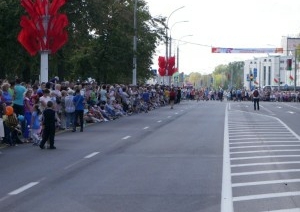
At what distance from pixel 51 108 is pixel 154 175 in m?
6.93

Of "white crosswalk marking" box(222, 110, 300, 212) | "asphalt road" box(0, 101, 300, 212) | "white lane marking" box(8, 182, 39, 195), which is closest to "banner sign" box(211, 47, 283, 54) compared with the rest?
"white crosswalk marking" box(222, 110, 300, 212)

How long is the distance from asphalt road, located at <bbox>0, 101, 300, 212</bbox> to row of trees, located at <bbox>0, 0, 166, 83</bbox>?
1980 cm

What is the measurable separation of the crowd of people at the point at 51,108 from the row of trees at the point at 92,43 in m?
4.86

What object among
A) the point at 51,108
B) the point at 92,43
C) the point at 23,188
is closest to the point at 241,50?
the point at 92,43

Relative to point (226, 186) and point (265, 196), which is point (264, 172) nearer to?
point (226, 186)

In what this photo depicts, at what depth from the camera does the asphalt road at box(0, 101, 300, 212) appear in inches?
442

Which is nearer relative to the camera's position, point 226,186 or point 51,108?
point 226,186

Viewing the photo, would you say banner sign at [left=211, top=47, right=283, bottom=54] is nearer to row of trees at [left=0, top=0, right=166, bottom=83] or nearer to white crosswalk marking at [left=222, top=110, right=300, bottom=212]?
row of trees at [left=0, top=0, right=166, bottom=83]

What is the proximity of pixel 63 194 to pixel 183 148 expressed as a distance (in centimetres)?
922

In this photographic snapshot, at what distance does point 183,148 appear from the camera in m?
21.2

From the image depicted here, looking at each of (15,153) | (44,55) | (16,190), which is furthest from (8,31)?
(16,190)

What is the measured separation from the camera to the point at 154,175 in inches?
582

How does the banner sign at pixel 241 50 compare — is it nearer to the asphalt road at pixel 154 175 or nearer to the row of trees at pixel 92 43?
the row of trees at pixel 92 43

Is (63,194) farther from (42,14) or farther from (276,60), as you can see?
(276,60)
